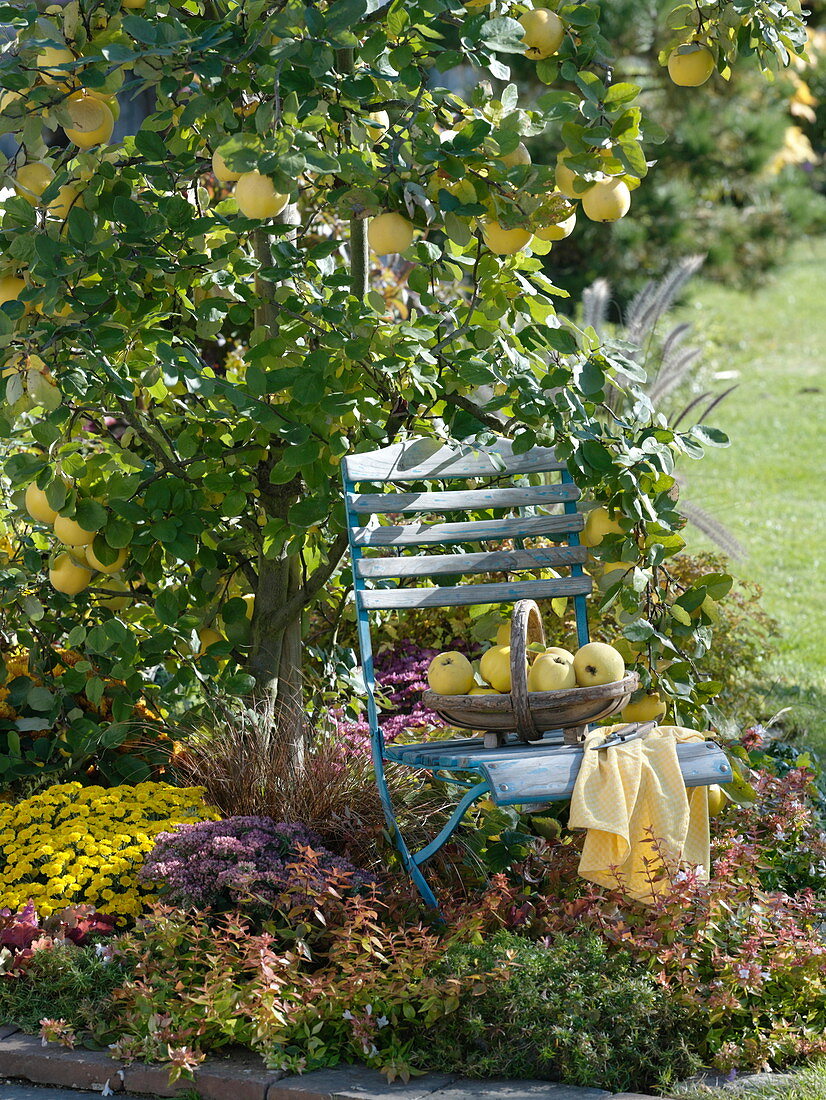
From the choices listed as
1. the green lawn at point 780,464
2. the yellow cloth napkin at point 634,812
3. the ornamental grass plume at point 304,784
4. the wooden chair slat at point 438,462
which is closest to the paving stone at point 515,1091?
the yellow cloth napkin at point 634,812

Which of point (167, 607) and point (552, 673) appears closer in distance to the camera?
point (552, 673)

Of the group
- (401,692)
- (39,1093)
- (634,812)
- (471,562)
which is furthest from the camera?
(401,692)

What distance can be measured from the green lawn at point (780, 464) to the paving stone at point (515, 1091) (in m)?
2.45

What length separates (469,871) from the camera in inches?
118

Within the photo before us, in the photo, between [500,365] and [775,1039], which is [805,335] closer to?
[500,365]

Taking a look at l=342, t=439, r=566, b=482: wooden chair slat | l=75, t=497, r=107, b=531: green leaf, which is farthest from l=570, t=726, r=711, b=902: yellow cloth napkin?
l=75, t=497, r=107, b=531: green leaf

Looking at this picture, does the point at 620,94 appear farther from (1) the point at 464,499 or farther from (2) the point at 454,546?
(2) the point at 454,546

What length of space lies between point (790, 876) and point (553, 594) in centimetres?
88

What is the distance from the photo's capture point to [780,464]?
8.55m

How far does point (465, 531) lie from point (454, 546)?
0.24 m

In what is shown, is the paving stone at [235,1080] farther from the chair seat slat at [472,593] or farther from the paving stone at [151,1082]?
the chair seat slat at [472,593]

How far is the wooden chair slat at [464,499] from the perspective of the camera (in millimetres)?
3088

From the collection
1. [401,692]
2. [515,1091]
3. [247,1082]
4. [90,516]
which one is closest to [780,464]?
[401,692]

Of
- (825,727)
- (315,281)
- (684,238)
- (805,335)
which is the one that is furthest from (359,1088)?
(805,335)
